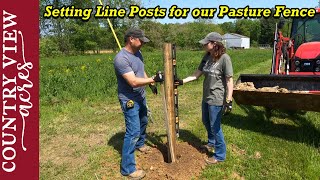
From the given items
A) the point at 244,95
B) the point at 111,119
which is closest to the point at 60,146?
the point at 111,119

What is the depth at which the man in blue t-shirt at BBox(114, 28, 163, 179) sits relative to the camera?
3.88 metres

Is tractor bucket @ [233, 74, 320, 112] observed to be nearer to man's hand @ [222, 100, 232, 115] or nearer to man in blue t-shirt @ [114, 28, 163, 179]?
man's hand @ [222, 100, 232, 115]

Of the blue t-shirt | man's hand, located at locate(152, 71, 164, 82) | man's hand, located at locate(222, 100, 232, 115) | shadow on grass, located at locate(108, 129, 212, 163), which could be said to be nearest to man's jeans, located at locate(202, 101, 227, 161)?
man's hand, located at locate(222, 100, 232, 115)

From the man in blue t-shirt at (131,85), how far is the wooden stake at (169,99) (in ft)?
0.63

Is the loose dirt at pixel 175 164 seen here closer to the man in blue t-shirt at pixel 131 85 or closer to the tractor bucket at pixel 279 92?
the man in blue t-shirt at pixel 131 85

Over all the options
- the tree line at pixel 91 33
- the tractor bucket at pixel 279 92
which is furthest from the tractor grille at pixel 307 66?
the tree line at pixel 91 33

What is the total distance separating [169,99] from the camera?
426cm

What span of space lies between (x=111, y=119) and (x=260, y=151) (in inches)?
135

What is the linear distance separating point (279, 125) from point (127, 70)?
385cm

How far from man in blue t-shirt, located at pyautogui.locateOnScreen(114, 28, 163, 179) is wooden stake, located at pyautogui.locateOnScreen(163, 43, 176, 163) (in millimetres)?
193

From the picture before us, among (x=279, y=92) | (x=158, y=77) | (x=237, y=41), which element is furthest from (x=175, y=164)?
(x=237, y=41)

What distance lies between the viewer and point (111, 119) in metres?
6.91

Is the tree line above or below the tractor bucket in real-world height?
above

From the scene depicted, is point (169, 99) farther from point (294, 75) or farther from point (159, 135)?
point (294, 75)
